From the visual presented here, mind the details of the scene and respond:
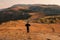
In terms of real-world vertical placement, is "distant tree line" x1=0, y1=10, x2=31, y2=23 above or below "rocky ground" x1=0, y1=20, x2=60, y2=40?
above

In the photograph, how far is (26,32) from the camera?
7.41m

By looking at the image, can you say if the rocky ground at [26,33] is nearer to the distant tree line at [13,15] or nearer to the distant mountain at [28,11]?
the distant tree line at [13,15]

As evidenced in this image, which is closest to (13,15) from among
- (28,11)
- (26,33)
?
(28,11)

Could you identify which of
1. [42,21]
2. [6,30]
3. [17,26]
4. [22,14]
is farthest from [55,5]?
[6,30]

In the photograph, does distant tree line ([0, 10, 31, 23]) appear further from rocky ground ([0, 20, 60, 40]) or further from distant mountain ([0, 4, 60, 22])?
rocky ground ([0, 20, 60, 40])

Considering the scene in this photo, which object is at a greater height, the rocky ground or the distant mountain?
the distant mountain

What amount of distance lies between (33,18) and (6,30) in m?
1.44

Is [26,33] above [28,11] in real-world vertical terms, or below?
below

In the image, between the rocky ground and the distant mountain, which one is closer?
the rocky ground

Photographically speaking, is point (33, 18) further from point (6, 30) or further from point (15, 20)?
point (6, 30)

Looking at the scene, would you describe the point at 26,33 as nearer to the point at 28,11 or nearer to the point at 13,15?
the point at 13,15

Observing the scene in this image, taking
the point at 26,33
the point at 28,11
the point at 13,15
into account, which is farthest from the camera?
the point at 28,11

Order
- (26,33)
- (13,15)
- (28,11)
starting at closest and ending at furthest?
(26,33), (13,15), (28,11)

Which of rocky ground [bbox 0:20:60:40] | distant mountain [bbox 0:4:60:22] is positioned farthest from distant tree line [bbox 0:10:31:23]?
rocky ground [bbox 0:20:60:40]
